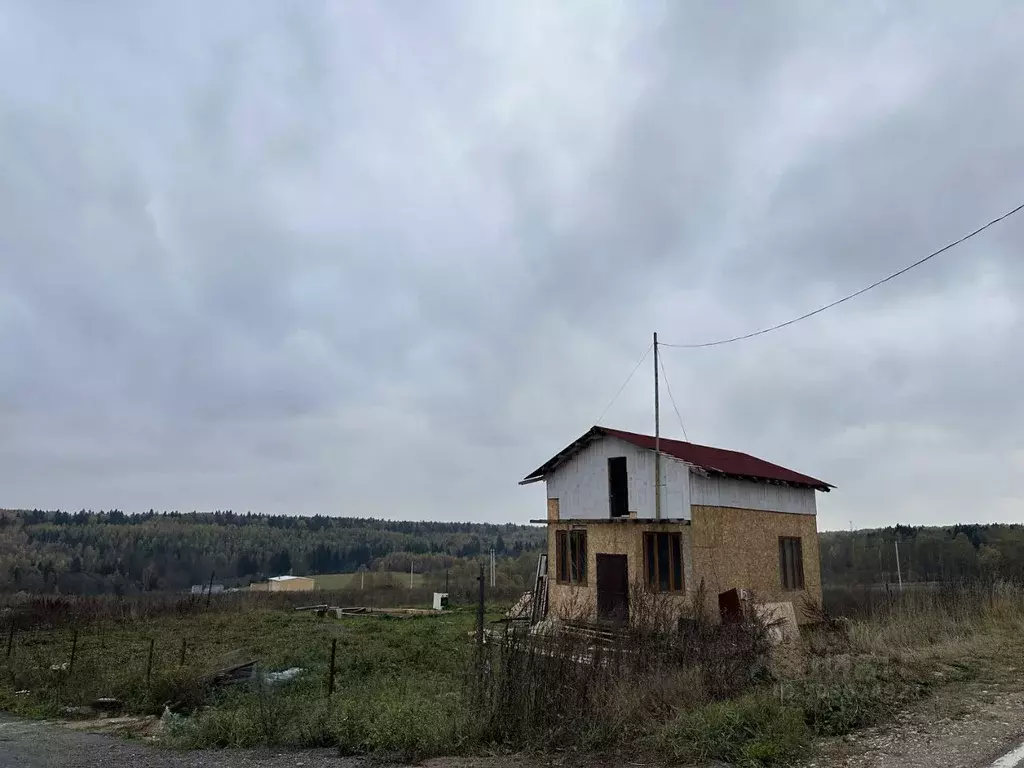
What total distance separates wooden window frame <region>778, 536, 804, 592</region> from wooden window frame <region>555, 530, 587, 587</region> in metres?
6.19

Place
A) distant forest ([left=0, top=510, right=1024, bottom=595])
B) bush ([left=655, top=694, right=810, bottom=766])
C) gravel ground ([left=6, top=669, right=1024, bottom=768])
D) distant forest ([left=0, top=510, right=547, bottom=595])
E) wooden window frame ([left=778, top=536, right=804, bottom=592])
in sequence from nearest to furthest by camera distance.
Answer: gravel ground ([left=6, top=669, right=1024, bottom=768]) → bush ([left=655, top=694, right=810, bottom=766]) → wooden window frame ([left=778, top=536, right=804, bottom=592]) → distant forest ([left=0, top=510, right=1024, bottom=595]) → distant forest ([left=0, top=510, right=547, bottom=595])

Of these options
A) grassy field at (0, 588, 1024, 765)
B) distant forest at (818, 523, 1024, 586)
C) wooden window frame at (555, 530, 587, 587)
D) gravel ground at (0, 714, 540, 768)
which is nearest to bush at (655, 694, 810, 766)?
grassy field at (0, 588, 1024, 765)

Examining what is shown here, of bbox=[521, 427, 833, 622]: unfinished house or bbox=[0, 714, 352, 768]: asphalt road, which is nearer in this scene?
bbox=[0, 714, 352, 768]: asphalt road

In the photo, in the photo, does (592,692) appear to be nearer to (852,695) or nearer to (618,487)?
(852,695)

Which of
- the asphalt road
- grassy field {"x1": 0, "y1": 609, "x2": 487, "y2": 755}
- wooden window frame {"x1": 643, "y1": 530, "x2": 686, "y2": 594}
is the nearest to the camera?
the asphalt road

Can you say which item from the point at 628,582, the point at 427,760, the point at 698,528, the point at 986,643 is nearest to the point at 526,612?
the point at 628,582

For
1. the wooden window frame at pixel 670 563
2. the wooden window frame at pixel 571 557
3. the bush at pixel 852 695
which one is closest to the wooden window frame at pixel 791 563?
the wooden window frame at pixel 670 563

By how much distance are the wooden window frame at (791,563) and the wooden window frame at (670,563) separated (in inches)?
182

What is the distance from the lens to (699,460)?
66.7 feet

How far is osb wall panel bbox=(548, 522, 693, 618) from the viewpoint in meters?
19.1

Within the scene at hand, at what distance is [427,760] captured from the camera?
773 cm

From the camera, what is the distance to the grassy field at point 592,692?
774 centimetres

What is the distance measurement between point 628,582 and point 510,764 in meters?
→ 12.9

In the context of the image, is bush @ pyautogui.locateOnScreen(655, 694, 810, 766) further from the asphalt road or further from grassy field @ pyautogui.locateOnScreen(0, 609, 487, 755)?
the asphalt road
